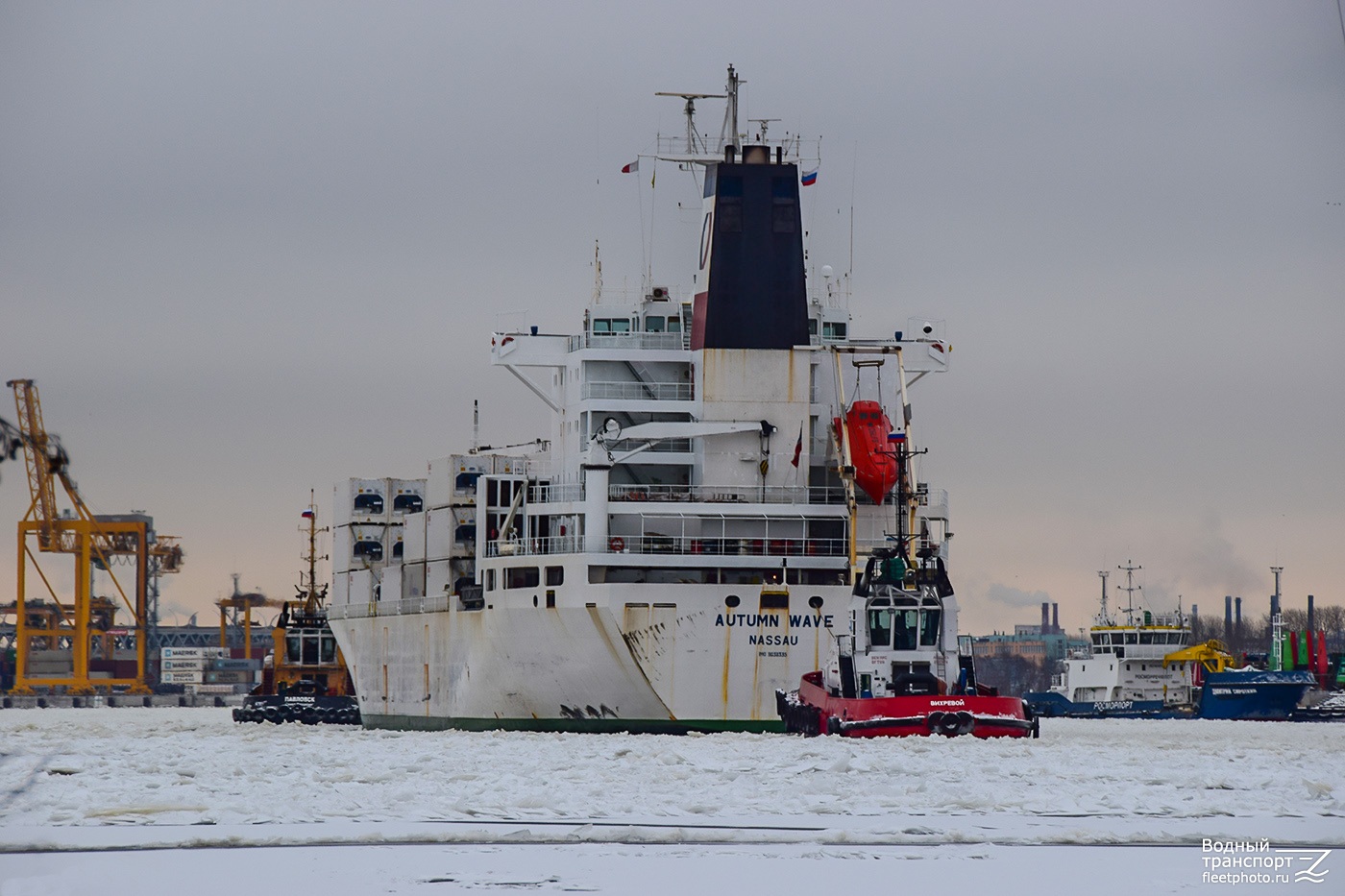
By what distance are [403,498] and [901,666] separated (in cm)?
2703

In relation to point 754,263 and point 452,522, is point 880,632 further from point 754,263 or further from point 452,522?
point 452,522

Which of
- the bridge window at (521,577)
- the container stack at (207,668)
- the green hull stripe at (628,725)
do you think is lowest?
the container stack at (207,668)

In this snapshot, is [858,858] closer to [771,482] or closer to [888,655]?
[888,655]

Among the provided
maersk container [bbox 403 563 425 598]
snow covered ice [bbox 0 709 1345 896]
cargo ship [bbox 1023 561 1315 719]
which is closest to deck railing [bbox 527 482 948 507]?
snow covered ice [bbox 0 709 1345 896]

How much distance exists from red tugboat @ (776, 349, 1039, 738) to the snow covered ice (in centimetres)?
336

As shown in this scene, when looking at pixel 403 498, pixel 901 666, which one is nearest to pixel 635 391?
pixel 901 666

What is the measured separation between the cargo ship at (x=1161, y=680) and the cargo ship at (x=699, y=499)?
37632mm

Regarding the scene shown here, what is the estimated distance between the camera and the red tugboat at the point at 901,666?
37500mm

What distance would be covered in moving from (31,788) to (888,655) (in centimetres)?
1922

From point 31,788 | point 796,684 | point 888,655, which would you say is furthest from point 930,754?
point 31,788

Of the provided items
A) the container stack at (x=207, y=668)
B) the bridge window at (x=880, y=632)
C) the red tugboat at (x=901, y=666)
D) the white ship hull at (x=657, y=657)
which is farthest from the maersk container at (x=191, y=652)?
the bridge window at (x=880, y=632)

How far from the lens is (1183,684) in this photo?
283ft

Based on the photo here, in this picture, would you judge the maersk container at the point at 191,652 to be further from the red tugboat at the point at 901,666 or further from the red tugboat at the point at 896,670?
the red tugboat at the point at 896,670

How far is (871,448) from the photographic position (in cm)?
4359
